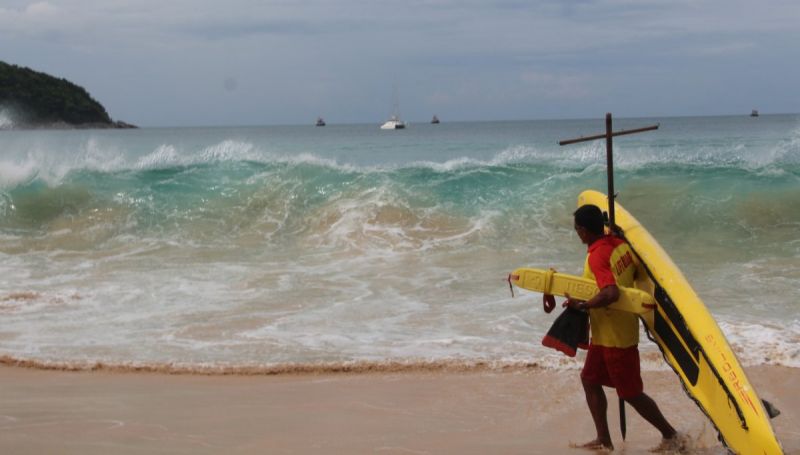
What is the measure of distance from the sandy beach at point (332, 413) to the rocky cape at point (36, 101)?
344 feet

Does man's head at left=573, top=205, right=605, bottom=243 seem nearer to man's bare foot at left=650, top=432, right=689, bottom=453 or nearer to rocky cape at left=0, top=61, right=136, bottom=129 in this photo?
man's bare foot at left=650, top=432, right=689, bottom=453

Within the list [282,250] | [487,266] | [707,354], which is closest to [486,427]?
[707,354]

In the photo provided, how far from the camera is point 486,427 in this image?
4961mm

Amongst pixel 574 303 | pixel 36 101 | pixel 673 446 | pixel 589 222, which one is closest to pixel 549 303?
pixel 574 303

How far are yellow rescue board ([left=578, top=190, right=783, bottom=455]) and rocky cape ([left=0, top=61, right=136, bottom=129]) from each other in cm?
10700

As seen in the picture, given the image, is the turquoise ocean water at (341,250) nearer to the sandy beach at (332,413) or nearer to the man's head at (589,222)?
the sandy beach at (332,413)

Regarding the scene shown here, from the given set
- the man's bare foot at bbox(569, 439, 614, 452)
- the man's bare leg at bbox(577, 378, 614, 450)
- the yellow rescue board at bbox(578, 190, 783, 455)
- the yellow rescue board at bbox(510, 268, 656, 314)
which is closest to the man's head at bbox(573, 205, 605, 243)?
the yellow rescue board at bbox(510, 268, 656, 314)

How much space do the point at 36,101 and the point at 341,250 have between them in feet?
335

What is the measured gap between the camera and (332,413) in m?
5.20

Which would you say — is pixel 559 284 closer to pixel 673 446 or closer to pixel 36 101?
pixel 673 446

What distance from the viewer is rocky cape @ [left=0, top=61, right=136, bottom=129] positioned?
10288 cm

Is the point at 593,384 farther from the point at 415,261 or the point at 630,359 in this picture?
the point at 415,261

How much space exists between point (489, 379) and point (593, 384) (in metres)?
1.60

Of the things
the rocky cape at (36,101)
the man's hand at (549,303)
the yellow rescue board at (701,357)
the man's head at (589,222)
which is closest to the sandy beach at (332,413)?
the yellow rescue board at (701,357)
